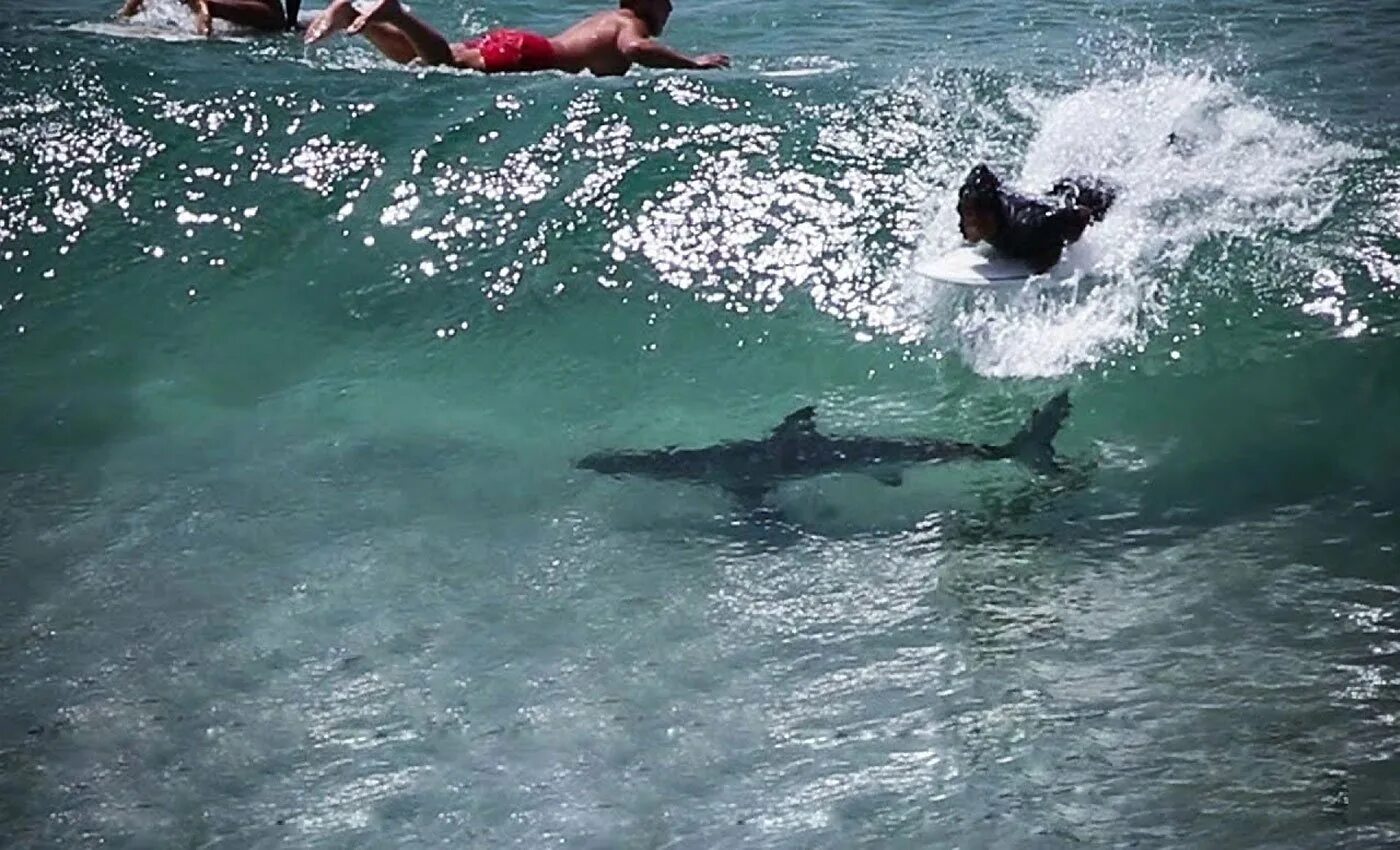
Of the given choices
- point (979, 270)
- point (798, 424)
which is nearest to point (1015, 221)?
point (979, 270)

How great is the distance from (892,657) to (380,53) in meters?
6.73

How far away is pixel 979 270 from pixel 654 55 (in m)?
3.38

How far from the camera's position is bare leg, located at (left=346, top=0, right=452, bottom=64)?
941 cm

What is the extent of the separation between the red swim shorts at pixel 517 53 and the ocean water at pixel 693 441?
23 centimetres

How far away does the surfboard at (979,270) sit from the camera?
7156 mm

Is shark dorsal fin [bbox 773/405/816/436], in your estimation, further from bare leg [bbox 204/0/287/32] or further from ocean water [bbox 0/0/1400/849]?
bare leg [bbox 204/0/287/32]

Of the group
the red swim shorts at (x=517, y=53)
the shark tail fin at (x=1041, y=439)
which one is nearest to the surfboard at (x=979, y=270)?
the shark tail fin at (x=1041, y=439)

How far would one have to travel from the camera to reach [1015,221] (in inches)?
281

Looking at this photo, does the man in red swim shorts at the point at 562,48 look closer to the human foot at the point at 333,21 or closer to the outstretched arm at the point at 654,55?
the outstretched arm at the point at 654,55

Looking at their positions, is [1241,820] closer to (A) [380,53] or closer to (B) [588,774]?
(B) [588,774]

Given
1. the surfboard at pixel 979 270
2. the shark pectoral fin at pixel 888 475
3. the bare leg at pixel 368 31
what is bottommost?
the shark pectoral fin at pixel 888 475

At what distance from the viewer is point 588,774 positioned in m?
4.77

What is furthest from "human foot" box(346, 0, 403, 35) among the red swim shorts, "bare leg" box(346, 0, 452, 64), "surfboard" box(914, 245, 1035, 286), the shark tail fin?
the shark tail fin

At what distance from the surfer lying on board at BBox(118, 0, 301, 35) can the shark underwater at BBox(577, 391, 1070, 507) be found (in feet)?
18.4
